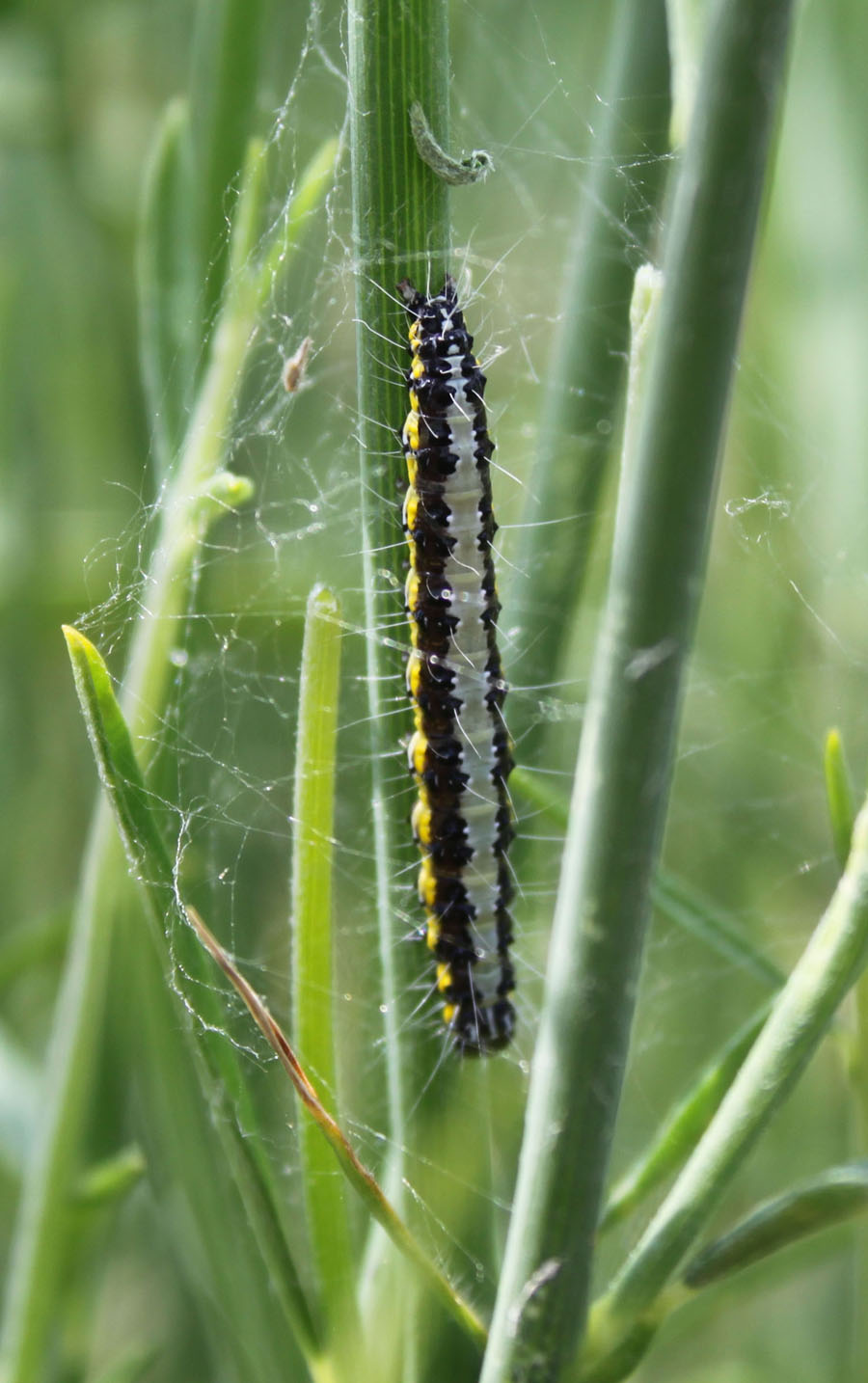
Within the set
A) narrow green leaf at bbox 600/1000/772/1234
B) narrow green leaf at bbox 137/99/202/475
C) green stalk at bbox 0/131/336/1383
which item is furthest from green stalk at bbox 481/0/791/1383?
narrow green leaf at bbox 137/99/202/475

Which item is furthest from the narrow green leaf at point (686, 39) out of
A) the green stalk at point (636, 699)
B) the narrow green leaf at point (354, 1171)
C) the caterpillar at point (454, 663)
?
the narrow green leaf at point (354, 1171)

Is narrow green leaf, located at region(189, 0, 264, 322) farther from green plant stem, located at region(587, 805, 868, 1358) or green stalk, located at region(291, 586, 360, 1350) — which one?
green plant stem, located at region(587, 805, 868, 1358)

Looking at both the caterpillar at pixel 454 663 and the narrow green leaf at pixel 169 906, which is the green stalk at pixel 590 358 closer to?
the caterpillar at pixel 454 663

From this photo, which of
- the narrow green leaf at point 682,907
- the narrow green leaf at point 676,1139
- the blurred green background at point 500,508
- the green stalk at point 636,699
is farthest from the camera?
the blurred green background at point 500,508

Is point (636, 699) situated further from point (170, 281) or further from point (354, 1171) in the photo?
point (170, 281)

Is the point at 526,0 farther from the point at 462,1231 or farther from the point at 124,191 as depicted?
the point at 462,1231
